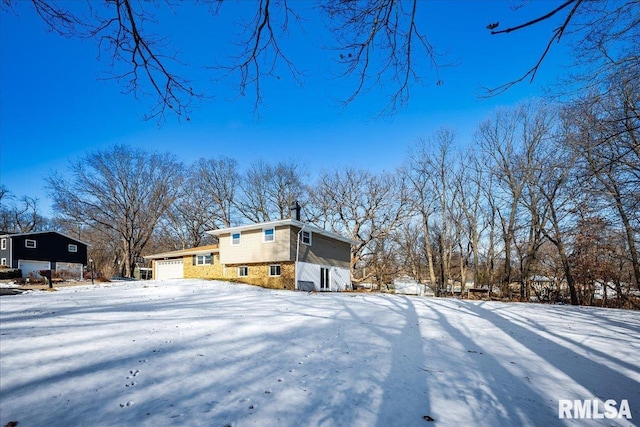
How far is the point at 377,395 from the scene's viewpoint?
118 inches

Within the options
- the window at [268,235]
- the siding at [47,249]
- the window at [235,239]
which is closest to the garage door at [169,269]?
the window at [235,239]

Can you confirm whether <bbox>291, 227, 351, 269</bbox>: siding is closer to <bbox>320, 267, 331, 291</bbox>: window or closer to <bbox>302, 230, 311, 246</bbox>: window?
<bbox>302, 230, 311, 246</bbox>: window

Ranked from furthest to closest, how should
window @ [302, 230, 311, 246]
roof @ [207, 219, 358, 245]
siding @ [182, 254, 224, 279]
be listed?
siding @ [182, 254, 224, 279] < window @ [302, 230, 311, 246] < roof @ [207, 219, 358, 245]

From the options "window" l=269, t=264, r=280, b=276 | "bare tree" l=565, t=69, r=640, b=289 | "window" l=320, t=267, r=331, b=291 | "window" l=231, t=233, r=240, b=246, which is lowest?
"window" l=320, t=267, r=331, b=291

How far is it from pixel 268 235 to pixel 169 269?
11.9m

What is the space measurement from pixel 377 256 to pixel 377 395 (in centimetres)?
2564

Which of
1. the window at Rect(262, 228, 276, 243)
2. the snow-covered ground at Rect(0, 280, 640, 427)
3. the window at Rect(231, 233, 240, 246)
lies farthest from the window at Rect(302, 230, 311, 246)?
the snow-covered ground at Rect(0, 280, 640, 427)

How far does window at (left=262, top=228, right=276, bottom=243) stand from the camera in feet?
60.8

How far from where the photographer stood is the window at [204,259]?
2225 centimetres

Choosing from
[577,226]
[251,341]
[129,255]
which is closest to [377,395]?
[251,341]

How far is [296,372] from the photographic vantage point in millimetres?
3541

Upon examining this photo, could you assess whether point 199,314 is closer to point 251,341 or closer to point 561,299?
point 251,341

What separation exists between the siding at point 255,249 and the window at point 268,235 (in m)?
0.20

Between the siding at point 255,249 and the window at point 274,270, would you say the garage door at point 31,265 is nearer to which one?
the siding at point 255,249
